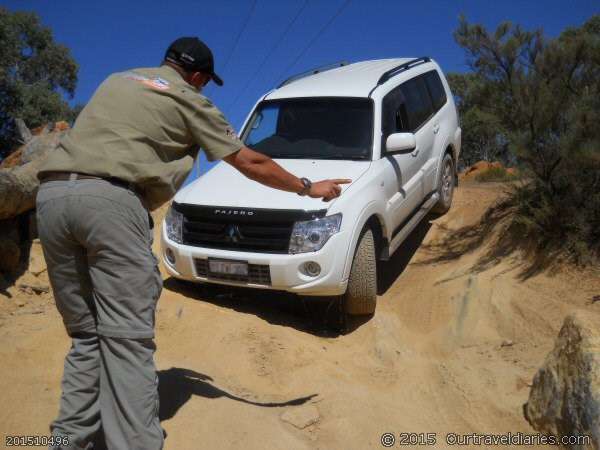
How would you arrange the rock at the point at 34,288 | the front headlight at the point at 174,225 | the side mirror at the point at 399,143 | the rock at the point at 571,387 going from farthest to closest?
the rock at the point at 34,288, the side mirror at the point at 399,143, the front headlight at the point at 174,225, the rock at the point at 571,387

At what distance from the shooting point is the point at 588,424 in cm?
328

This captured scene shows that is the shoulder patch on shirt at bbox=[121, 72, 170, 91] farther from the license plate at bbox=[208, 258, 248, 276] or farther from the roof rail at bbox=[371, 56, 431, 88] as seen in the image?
the roof rail at bbox=[371, 56, 431, 88]

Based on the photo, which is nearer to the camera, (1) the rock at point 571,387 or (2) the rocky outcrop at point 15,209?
(1) the rock at point 571,387

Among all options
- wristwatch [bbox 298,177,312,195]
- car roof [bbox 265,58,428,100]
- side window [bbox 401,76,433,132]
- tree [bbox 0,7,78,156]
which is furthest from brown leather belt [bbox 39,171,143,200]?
tree [bbox 0,7,78,156]

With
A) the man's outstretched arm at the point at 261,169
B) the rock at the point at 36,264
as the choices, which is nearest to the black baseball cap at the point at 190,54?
the man's outstretched arm at the point at 261,169

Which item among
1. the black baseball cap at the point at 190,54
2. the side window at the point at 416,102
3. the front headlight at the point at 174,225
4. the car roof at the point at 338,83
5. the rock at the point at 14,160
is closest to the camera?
the black baseball cap at the point at 190,54

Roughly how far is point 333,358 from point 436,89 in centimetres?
462

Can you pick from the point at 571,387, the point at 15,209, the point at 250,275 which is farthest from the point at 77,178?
the point at 15,209

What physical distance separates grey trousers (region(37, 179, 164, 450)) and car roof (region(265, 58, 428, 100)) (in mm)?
4053

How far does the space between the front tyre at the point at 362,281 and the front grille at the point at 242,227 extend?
23.3 inches

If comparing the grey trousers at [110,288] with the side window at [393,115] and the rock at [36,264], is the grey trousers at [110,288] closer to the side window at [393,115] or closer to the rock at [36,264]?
the side window at [393,115]

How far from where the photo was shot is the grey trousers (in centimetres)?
268

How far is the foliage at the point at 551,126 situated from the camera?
6070 millimetres

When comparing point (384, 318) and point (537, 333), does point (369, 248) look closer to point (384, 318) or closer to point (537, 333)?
point (384, 318)
